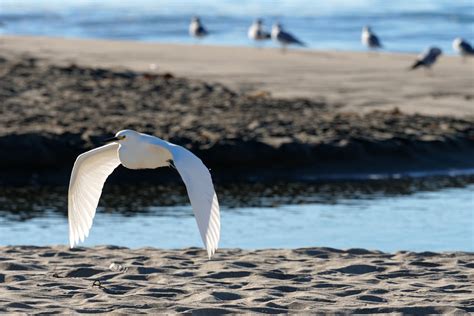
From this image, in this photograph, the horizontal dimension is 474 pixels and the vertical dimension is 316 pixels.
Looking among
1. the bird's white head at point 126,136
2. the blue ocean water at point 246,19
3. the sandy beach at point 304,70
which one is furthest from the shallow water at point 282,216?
the blue ocean water at point 246,19

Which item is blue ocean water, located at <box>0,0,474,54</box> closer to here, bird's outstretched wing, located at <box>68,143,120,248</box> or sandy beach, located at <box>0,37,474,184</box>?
sandy beach, located at <box>0,37,474,184</box>

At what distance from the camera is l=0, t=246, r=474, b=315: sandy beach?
6445mm

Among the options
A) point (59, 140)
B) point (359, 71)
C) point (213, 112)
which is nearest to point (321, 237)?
point (59, 140)

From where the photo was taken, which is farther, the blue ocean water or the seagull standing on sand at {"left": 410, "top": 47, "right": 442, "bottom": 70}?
the blue ocean water

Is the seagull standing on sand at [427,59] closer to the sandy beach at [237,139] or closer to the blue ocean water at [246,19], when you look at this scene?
the sandy beach at [237,139]

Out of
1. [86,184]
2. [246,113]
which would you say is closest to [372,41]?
[246,113]

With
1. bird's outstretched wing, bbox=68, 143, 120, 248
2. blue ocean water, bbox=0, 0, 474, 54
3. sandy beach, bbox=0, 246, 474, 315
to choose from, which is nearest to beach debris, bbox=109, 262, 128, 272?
sandy beach, bbox=0, 246, 474, 315

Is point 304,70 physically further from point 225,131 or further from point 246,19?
point 246,19

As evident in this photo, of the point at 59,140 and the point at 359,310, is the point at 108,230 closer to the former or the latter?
the point at 59,140

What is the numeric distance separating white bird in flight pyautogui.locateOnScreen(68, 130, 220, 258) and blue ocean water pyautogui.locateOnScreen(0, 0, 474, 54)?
18.4m

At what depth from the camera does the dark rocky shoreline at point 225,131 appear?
12703 mm

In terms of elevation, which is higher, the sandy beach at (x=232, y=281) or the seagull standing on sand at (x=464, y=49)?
the seagull standing on sand at (x=464, y=49)

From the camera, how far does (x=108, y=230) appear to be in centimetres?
996

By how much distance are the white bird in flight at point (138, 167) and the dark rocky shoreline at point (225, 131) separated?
14.7 ft
